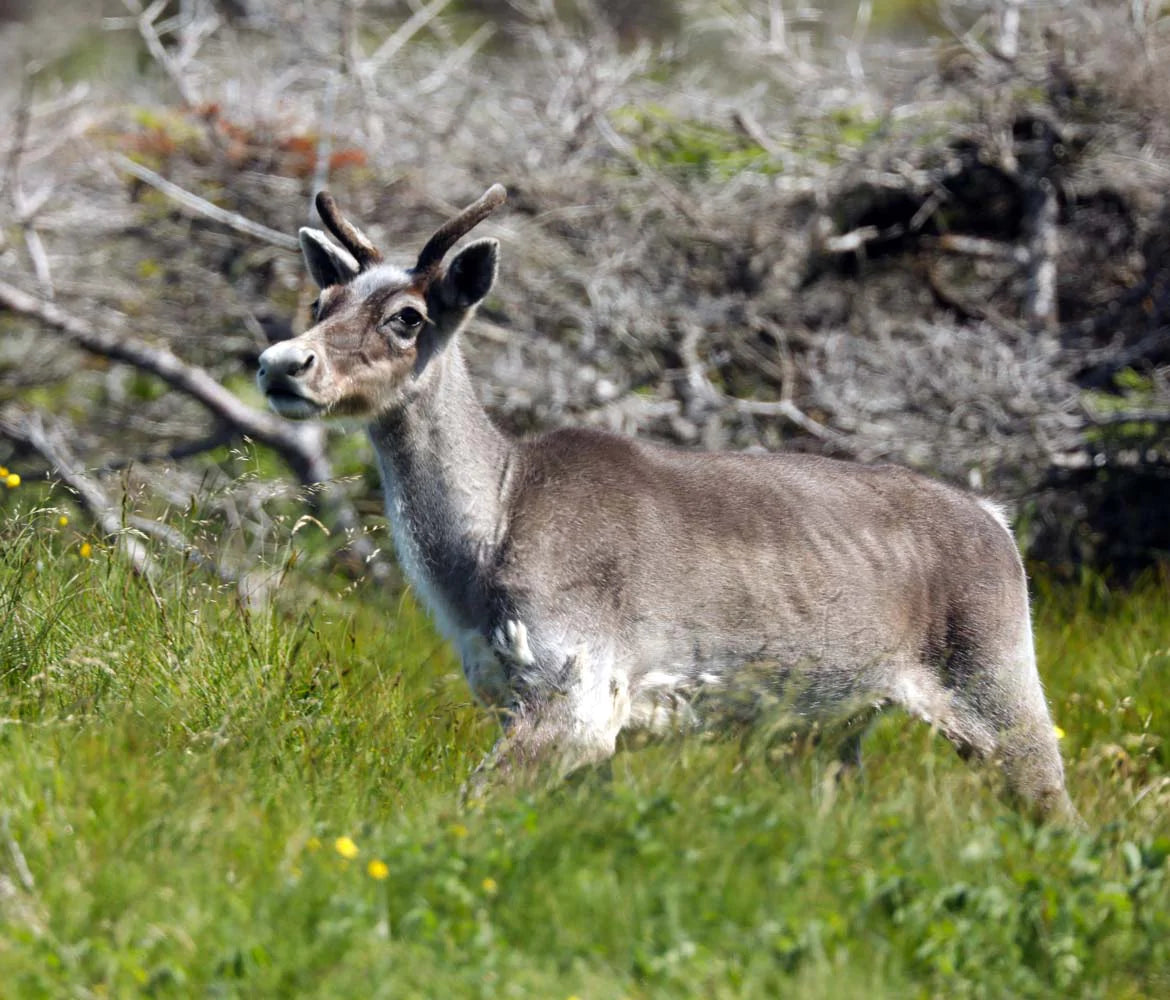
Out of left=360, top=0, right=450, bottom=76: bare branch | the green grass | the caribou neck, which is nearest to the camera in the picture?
the green grass

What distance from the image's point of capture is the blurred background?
968 cm

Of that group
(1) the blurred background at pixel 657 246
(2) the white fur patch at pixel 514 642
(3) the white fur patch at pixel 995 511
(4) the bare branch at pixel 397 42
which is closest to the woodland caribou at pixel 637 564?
(2) the white fur patch at pixel 514 642

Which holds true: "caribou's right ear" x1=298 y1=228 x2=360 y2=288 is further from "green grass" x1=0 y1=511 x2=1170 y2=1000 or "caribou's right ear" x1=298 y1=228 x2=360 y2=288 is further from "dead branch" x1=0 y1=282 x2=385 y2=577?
"dead branch" x1=0 y1=282 x2=385 y2=577

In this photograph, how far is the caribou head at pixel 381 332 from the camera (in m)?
5.69

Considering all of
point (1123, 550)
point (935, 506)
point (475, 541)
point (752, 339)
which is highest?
point (475, 541)

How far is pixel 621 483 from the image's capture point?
20.2 ft

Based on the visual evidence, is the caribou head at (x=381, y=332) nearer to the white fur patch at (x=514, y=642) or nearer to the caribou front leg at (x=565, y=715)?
the white fur patch at (x=514, y=642)

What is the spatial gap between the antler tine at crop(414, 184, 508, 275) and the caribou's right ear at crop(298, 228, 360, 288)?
430mm

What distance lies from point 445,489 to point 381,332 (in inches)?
24.7

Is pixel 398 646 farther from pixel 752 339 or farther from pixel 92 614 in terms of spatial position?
pixel 752 339

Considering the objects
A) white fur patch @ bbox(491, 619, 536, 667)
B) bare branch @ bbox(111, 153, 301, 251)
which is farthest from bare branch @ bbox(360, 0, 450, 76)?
white fur patch @ bbox(491, 619, 536, 667)

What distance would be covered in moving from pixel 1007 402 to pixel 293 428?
4.68 meters

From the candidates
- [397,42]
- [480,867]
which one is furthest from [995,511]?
[397,42]

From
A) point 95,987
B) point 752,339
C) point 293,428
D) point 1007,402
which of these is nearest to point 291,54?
point 293,428
